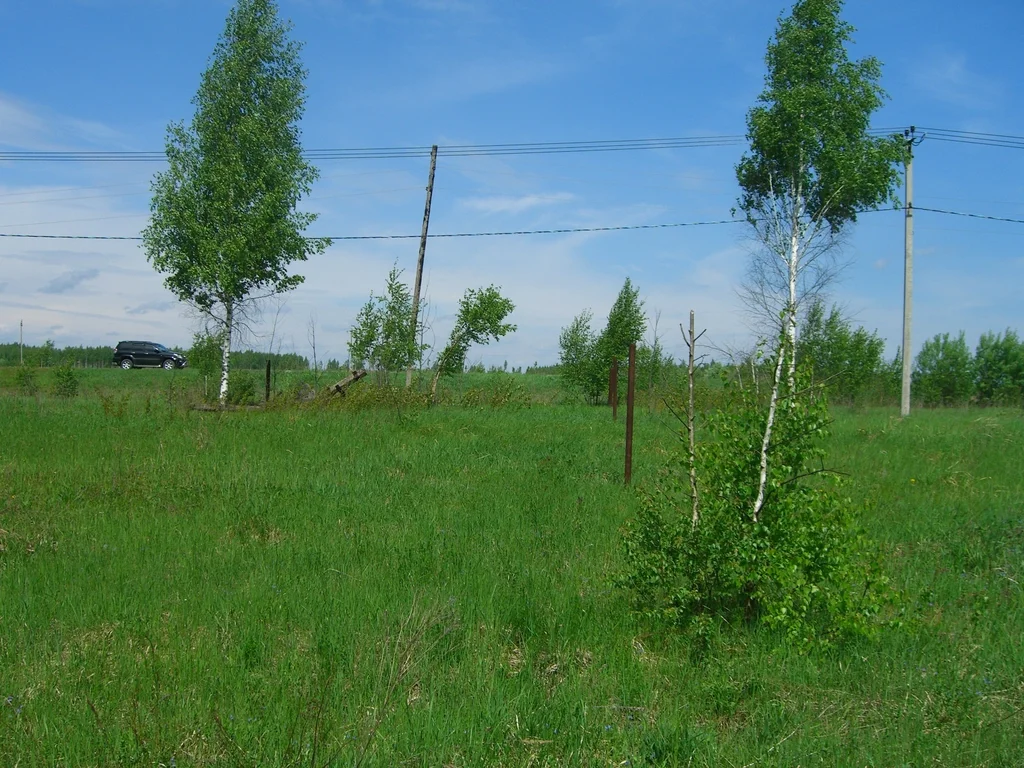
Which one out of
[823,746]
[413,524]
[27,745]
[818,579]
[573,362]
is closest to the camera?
[27,745]

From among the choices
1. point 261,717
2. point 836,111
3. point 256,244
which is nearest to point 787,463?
point 261,717

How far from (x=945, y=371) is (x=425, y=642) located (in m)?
50.0

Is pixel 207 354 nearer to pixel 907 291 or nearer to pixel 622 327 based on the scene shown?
pixel 622 327

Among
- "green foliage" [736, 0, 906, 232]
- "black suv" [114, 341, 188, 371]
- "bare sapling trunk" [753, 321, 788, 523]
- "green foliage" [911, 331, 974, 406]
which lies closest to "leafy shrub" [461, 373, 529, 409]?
"green foliage" [736, 0, 906, 232]

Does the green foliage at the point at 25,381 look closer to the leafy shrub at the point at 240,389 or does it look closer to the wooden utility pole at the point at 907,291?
the leafy shrub at the point at 240,389

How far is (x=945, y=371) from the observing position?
46500 mm

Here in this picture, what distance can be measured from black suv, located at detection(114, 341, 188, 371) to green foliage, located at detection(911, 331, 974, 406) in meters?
50.5

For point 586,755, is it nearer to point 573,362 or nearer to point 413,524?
point 413,524

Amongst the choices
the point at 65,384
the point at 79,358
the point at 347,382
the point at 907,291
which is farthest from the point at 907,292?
the point at 79,358

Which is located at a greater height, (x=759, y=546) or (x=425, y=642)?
(x=759, y=546)

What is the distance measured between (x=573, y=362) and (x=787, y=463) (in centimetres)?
2773

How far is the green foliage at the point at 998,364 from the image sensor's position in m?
46.8

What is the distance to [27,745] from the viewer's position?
3.40 metres

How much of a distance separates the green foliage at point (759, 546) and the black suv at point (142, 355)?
56195 millimetres
